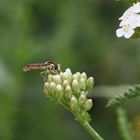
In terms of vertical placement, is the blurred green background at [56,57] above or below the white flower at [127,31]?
above

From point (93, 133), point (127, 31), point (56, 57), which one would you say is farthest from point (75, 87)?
point (56, 57)

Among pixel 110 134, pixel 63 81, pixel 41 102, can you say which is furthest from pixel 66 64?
pixel 63 81

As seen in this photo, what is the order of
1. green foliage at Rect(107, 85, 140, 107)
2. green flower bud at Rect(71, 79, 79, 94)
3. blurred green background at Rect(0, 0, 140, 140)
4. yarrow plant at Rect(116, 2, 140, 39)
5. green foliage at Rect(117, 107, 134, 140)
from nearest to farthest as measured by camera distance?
green foliage at Rect(107, 85, 140, 107)
yarrow plant at Rect(116, 2, 140, 39)
green flower bud at Rect(71, 79, 79, 94)
green foliage at Rect(117, 107, 134, 140)
blurred green background at Rect(0, 0, 140, 140)

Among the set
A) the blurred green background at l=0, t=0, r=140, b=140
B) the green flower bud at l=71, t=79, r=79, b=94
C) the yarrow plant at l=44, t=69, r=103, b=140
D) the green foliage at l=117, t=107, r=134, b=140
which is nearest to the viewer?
the yarrow plant at l=44, t=69, r=103, b=140

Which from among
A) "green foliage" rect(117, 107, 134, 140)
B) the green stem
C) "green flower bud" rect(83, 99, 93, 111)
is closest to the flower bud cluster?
"green flower bud" rect(83, 99, 93, 111)

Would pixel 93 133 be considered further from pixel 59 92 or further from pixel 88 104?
pixel 59 92

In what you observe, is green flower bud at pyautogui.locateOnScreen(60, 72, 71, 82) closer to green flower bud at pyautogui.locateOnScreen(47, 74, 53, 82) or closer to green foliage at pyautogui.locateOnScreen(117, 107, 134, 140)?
green flower bud at pyautogui.locateOnScreen(47, 74, 53, 82)

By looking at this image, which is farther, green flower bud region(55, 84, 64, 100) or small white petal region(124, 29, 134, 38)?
green flower bud region(55, 84, 64, 100)

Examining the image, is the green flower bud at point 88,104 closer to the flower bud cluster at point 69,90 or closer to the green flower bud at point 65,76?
the flower bud cluster at point 69,90

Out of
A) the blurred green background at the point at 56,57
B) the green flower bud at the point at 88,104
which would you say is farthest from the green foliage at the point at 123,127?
the blurred green background at the point at 56,57

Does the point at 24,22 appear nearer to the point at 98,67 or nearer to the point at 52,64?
the point at 98,67
